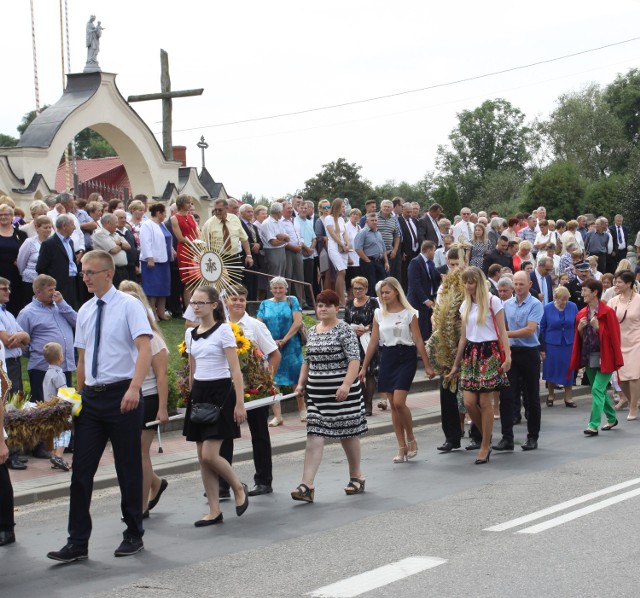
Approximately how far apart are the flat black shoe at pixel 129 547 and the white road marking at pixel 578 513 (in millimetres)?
2750

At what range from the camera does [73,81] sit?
2672 centimetres

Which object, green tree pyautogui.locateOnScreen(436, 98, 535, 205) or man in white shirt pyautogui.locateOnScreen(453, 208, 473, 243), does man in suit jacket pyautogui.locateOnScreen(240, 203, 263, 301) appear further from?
green tree pyautogui.locateOnScreen(436, 98, 535, 205)

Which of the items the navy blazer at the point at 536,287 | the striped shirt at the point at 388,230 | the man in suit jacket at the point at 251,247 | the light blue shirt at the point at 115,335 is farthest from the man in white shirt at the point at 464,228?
the light blue shirt at the point at 115,335

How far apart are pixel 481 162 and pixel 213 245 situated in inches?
3788

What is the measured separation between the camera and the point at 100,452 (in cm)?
816

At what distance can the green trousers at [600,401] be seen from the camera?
13625mm

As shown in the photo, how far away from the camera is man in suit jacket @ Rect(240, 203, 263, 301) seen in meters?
19.3

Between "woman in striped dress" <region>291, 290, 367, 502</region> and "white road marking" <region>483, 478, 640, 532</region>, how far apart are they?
1888 millimetres

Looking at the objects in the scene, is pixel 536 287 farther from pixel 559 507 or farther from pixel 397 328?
pixel 559 507

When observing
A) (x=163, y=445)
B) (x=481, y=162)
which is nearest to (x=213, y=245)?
(x=163, y=445)

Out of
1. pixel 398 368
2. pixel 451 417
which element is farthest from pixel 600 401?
pixel 398 368

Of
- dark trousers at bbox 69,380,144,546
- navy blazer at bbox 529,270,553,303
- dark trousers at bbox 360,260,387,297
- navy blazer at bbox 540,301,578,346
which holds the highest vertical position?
dark trousers at bbox 360,260,387,297

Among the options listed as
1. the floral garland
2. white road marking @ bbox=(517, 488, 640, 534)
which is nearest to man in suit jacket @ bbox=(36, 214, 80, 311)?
the floral garland

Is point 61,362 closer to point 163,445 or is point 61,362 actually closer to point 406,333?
point 163,445
